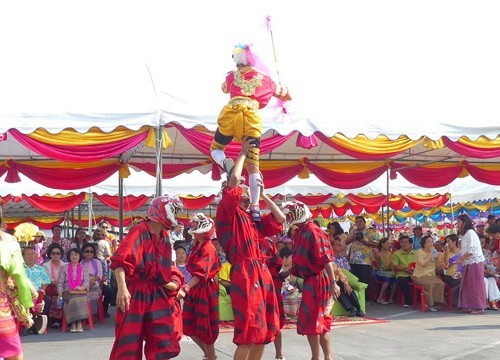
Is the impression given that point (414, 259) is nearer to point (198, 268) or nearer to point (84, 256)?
point (84, 256)

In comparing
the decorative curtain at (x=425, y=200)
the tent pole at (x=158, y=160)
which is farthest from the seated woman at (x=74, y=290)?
the decorative curtain at (x=425, y=200)

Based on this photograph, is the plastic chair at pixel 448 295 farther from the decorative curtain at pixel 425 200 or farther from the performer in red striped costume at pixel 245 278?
the decorative curtain at pixel 425 200

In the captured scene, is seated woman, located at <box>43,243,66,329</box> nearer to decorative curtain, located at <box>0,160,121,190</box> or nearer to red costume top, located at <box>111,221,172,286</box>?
decorative curtain, located at <box>0,160,121,190</box>

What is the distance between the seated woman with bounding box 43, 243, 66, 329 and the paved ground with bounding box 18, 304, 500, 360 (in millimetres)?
Result: 371

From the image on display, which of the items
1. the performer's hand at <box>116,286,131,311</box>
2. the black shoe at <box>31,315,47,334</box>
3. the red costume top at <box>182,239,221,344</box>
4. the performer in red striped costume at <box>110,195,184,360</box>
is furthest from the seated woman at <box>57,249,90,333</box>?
the performer's hand at <box>116,286,131,311</box>

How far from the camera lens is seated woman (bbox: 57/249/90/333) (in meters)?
9.66

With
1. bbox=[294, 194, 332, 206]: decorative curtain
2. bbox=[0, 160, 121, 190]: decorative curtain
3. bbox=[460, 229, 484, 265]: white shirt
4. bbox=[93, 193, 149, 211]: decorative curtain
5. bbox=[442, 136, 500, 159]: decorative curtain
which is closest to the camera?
bbox=[442, 136, 500, 159]: decorative curtain

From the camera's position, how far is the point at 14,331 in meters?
4.70

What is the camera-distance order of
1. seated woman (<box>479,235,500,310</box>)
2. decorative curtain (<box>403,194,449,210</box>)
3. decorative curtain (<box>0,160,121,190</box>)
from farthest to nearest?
decorative curtain (<box>403,194,449,210</box>) < seated woman (<box>479,235,500,310</box>) < decorative curtain (<box>0,160,121,190</box>)

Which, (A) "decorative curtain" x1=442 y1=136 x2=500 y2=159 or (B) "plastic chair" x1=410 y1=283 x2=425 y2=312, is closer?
(A) "decorative curtain" x1=442 y1=136 x2=500 y2=159

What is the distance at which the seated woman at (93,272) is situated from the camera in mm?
10258

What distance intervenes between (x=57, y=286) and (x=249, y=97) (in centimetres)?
574

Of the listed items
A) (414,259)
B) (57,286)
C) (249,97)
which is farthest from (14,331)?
(414,259)

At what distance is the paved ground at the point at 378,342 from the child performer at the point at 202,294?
911mm
